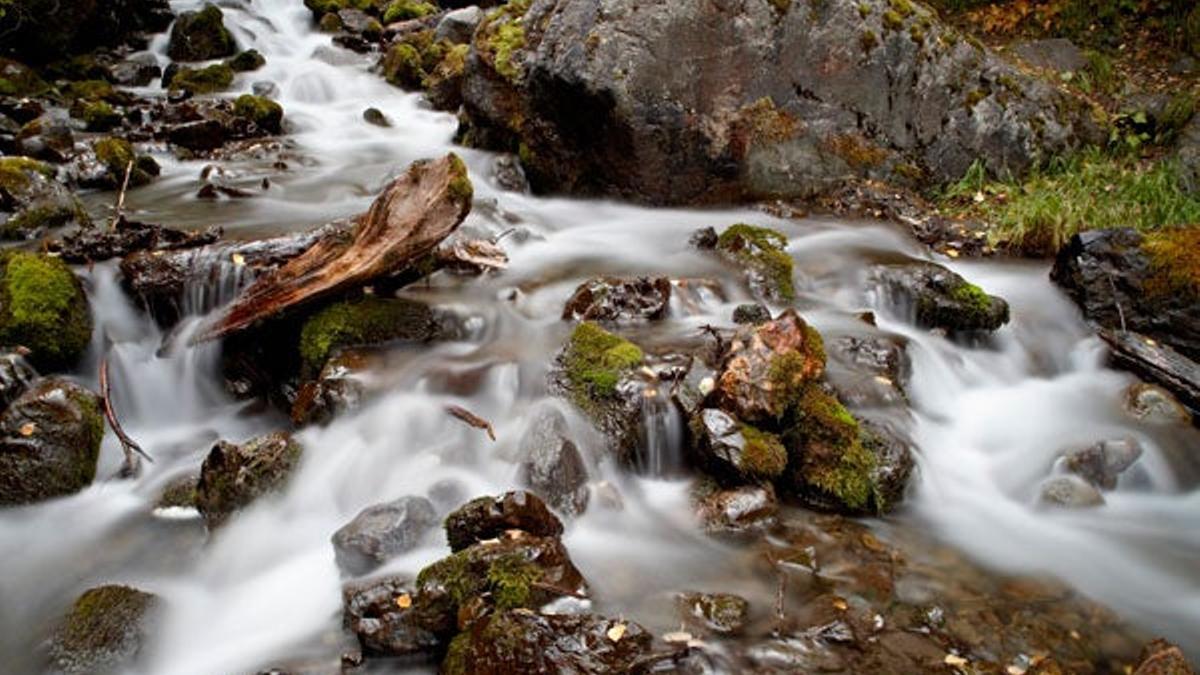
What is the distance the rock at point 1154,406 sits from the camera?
573 cm

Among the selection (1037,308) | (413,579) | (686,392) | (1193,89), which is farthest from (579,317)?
(1193,89)

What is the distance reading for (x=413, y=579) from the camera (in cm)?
392

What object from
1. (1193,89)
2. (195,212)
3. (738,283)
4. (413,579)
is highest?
(1193,89)

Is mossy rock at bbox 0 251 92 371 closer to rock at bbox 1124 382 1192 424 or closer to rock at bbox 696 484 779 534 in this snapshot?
rock at bbox 696 484 779 534

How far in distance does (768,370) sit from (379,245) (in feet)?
9.35

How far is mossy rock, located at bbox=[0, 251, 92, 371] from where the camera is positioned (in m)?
5.67

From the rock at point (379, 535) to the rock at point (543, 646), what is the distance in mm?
910

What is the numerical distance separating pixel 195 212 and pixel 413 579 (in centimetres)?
651

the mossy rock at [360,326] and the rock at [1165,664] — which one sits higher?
the rock at [1165,664]

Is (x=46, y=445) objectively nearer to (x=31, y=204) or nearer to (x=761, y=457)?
(x=31, y=204)

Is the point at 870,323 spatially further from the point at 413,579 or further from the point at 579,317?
the point at 413,579

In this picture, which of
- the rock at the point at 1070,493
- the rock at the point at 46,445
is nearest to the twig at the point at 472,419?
the rock at the point at 46,445

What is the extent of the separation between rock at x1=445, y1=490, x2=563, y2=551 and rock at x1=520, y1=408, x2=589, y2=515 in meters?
0.64

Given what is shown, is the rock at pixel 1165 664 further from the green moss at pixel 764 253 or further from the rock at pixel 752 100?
the rock at pixel 752 100
